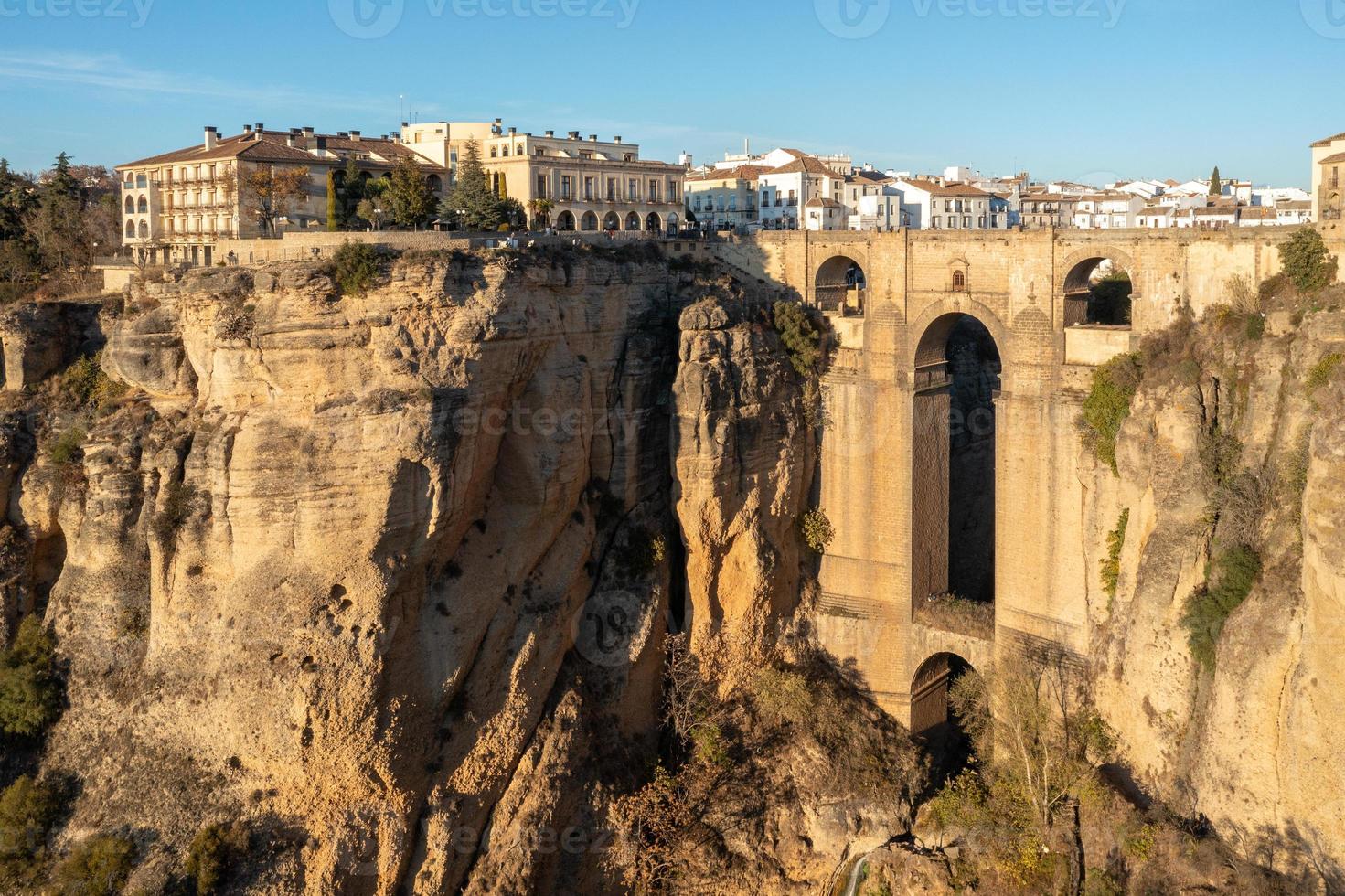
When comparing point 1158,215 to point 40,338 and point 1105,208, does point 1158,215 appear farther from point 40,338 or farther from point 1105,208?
point 40,338

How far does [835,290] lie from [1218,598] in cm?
1225

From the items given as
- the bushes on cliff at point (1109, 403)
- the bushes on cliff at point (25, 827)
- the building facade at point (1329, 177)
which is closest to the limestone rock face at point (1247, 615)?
the bushes on cliff at point (1109, 403)

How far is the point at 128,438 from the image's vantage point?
80.8 feet

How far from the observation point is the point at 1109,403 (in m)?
25.5

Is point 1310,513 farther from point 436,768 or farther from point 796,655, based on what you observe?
point 436,768

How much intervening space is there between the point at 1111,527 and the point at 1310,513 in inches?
212

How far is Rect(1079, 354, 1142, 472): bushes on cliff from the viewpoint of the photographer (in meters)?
25.4

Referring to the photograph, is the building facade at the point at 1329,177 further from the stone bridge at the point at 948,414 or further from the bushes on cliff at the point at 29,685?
the bushes on cliff at the point at 29,685

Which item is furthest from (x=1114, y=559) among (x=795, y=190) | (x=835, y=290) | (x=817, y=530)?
(x=795, y=190)

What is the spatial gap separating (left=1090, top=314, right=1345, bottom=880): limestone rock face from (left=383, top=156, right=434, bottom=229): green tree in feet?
51.3

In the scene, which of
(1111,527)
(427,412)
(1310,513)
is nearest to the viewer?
(1310,513)

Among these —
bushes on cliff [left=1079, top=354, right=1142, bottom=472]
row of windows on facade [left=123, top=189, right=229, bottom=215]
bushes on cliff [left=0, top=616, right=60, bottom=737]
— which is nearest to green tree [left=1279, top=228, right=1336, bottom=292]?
bushes on cliff [left=1079, top=354, right=1142, bottom=472]

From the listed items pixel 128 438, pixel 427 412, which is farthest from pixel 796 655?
pixel 128 438

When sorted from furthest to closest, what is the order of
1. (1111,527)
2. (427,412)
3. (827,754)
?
(827,754)
(1111,527)
(427,412)
